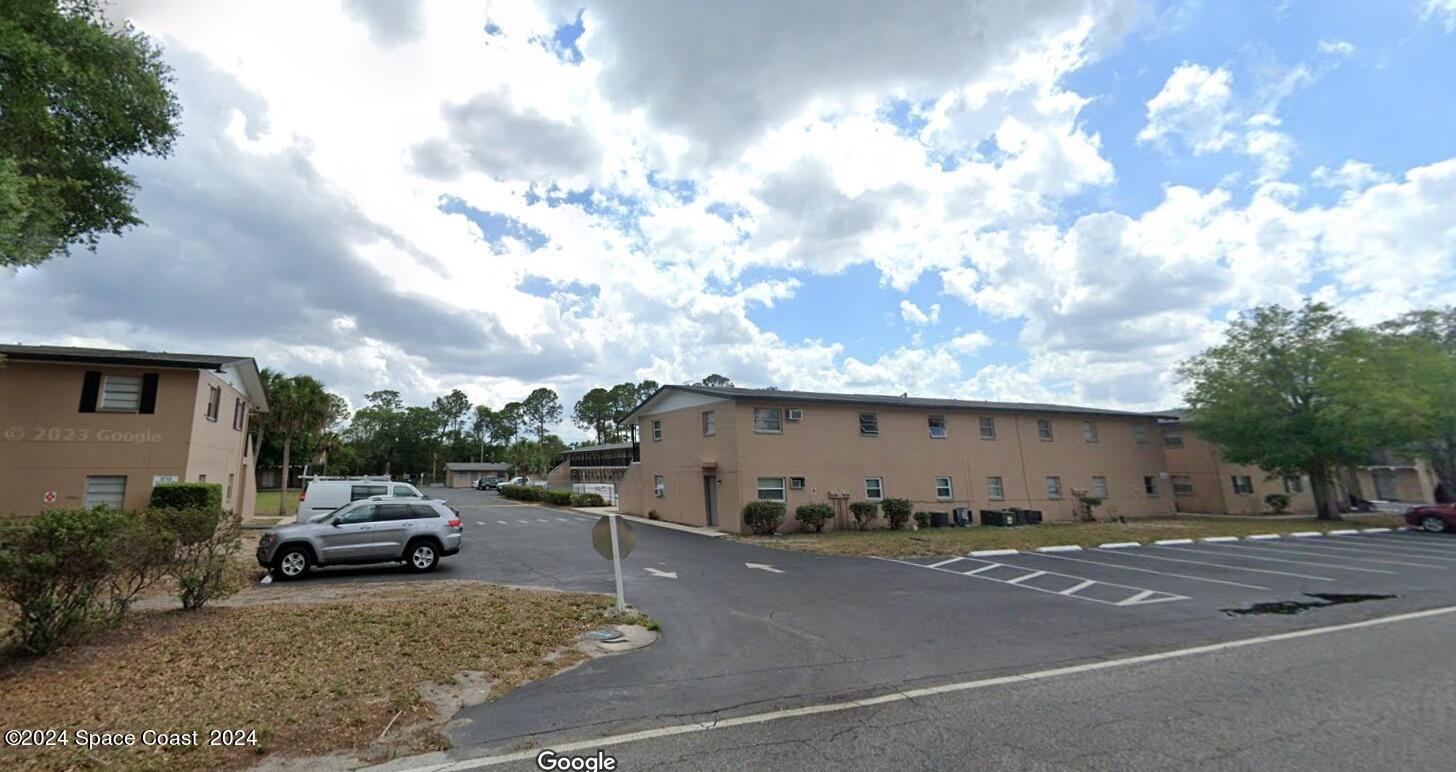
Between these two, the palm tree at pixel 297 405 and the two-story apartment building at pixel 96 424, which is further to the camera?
the palm tree at pixel 297 405

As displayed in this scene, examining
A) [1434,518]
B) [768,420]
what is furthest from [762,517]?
[1434,518]

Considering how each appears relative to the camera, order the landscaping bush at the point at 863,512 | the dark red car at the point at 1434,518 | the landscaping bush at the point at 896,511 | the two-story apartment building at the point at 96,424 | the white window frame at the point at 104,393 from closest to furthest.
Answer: the two-story apartment building at the point at 96,424, the white window frame at the point at 104,393, the landscaping bush at the point at 863,512, the landscaping bush at the point at 896,511, the dark red car at the point at 1434,518

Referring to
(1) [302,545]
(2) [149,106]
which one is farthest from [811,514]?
(2) [149,106]

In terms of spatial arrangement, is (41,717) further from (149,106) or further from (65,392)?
(65,392)

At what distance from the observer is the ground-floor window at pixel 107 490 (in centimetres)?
1692

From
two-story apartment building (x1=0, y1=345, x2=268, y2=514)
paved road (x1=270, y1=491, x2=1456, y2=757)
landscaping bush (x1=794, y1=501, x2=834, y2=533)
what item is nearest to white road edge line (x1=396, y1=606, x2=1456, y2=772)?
paved road (x1=270, y1=491, x2=1456, y2=757)

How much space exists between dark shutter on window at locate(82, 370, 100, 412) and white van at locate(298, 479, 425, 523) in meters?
5.90

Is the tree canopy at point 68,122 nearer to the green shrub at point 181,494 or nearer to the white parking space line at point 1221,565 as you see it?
the green shrub at point 181,494

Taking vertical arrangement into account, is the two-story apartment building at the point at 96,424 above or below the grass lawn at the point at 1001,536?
above

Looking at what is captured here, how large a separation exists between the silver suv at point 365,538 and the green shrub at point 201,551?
3721mm

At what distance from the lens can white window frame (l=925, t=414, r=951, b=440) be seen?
26281mm

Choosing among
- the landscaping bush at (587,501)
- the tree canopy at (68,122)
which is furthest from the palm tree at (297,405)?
the tree canopy at (68,122)

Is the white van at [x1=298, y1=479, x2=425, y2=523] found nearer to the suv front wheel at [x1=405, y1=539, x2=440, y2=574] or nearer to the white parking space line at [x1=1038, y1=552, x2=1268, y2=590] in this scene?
the suv front wheel at [x1=405, y1=539, x2=440, y2=574]

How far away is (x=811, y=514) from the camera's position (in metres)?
21.9
